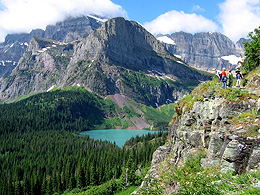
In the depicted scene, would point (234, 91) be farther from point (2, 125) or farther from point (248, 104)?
point (2, 125)

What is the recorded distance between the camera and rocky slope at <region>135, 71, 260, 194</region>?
42.8 ft

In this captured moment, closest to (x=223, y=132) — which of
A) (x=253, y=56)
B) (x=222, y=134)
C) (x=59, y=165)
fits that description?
(x=222, y=134)

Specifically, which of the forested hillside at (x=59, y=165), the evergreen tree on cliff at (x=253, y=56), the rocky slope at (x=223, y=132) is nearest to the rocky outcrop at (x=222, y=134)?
the rocky slope at (x=223, y=132)

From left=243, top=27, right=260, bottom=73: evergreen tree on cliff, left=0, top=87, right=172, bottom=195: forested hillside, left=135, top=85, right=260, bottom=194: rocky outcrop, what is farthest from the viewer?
left=0, top=87, right=172, bottom=195: forested hillside

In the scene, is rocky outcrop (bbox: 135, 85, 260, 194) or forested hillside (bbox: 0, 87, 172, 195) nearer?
rocky outcrop (bbox: 135, 85, 260, 194)

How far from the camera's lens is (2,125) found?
17725cm

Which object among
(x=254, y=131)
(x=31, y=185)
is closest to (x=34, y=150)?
(x=31, y=185)

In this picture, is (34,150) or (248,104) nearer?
(248,104)

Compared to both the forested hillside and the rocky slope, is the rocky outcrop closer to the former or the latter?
the rocky slope

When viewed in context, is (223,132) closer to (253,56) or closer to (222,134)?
(222,134)

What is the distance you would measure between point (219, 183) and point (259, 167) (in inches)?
101

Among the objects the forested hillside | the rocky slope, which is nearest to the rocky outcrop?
the rocky slope

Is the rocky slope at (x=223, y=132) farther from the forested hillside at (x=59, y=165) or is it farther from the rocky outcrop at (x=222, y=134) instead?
the forested hillside at (x=59, y=165)

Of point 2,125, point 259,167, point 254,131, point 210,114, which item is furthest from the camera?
point 2,125
